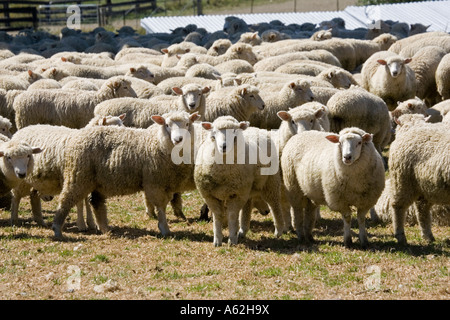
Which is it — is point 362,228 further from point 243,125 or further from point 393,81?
point 393,81

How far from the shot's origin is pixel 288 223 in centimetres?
1060

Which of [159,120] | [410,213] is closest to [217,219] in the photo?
[159,120]

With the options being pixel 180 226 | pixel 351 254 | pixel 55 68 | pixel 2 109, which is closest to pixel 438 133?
pixel 351 254

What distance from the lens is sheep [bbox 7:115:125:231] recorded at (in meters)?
10.4

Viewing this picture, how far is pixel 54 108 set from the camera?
14.0m

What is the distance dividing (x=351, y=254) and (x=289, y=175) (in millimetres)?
1387

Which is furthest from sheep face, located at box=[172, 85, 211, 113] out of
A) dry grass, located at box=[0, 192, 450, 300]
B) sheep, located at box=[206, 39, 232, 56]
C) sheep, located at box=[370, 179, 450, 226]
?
sheep, located at box=[206, 39, 232, 56]

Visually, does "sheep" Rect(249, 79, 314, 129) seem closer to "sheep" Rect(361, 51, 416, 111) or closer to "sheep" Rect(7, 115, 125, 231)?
"sheep" Rect(361, 51, 416, 111)

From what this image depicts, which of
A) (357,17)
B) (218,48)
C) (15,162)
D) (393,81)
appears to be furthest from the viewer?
(357,17)

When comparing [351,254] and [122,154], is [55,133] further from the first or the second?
[351,254]

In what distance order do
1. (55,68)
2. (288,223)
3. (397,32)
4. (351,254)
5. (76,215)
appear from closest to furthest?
(351,254) < (288,223) < (76,215) < (55,68) < (397,32)

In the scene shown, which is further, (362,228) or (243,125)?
(243,125)

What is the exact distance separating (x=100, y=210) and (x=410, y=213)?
4.00m

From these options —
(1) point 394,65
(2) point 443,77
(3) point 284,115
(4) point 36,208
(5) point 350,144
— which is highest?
(5) point 350,144
